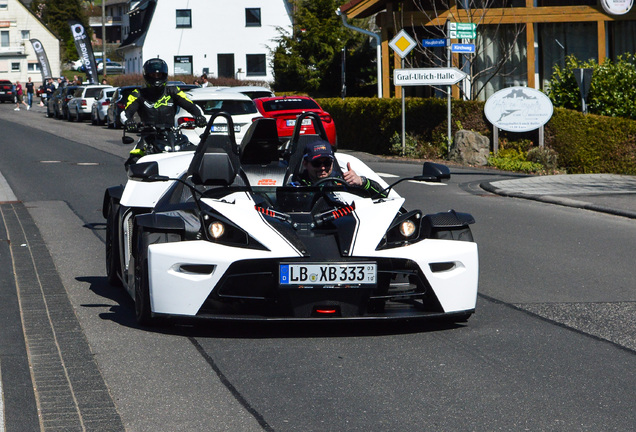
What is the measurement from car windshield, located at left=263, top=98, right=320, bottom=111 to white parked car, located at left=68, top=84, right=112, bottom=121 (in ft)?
62.8

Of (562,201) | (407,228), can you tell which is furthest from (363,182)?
(562,201)

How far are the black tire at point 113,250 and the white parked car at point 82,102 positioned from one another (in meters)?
36.2

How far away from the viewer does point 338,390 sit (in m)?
5.59

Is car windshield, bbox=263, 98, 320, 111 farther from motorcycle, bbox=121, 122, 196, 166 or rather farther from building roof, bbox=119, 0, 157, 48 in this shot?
building roof, bbox=119, 0, 157, 48

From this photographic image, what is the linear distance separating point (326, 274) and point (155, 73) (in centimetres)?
648

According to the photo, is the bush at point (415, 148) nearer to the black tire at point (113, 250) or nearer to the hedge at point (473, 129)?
the hedge at point (473, 129)

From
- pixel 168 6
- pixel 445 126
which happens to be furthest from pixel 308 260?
pixel 168 6

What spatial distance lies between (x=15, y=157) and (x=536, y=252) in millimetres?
16884

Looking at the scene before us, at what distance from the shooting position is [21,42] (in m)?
113

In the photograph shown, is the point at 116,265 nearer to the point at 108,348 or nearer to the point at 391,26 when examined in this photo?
the point at 108,348

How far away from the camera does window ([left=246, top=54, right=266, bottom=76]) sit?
78.0m

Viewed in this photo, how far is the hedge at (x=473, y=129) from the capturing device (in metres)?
21.5

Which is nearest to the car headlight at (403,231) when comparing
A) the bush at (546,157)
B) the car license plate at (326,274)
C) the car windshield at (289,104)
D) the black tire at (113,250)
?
the car license plate at (326,274)

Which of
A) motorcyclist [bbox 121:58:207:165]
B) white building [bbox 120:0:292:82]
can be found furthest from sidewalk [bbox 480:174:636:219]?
white building [bbox 120:0:292:82]
